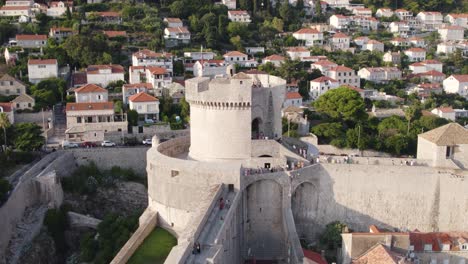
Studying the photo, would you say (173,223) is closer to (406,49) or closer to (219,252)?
(219,252)

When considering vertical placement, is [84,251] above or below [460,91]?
below

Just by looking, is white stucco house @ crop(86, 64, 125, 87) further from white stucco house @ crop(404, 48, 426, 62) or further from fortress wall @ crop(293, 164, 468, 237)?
white stucco house @ crop(404, 48, 426, 62)

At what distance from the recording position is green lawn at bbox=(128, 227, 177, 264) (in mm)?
18719

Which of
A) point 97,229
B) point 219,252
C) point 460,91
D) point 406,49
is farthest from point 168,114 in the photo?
point 406,49

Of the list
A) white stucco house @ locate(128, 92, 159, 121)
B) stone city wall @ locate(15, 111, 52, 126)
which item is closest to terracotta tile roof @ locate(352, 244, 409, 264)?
white stucco house @ locate(128, 92, 159, 121)

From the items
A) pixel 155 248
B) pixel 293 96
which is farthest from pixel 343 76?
pixel 155 248

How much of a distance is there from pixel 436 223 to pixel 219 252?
12.3 meters

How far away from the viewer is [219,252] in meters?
15.2

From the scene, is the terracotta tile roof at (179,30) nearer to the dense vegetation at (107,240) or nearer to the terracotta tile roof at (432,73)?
the terracotta tile roof at (432,73)

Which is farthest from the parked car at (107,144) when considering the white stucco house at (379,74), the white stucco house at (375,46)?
the white stucco house at (375,46)

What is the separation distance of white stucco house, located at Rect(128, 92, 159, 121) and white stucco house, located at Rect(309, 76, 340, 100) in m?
19.6

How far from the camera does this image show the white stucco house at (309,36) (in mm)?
78812

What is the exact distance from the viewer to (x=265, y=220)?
22109 millimetres

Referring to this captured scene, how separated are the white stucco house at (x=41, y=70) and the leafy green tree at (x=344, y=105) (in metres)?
23.5
